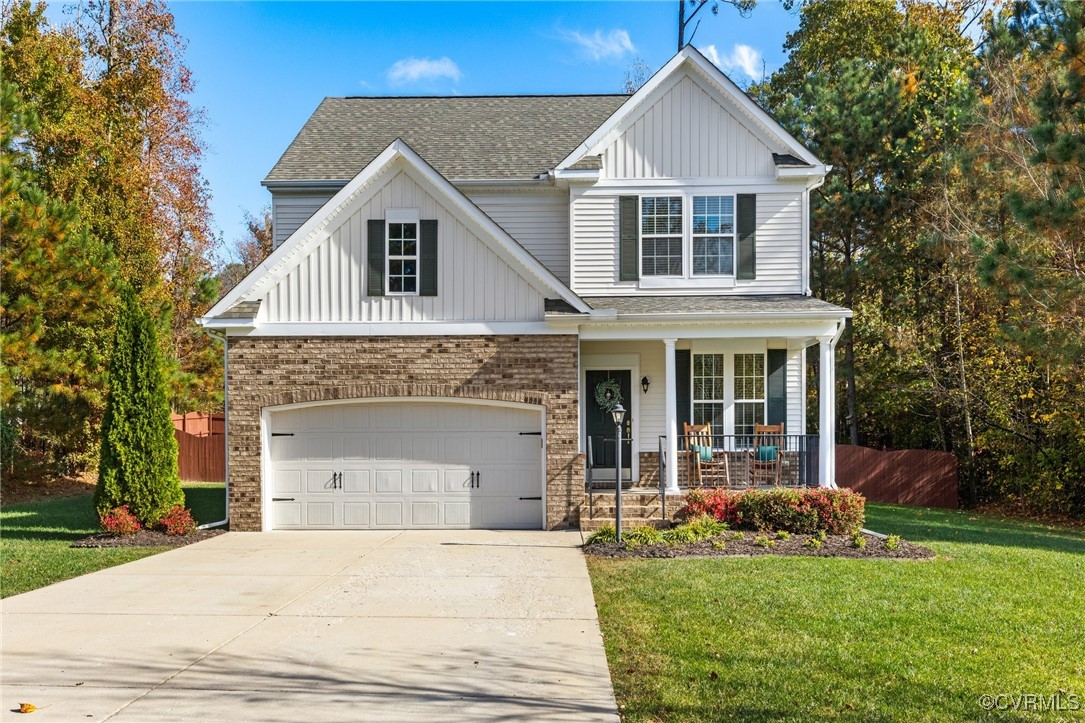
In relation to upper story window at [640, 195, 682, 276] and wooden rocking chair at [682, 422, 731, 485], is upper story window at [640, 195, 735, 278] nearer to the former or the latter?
upper story window at [640, 195, 682, 276]

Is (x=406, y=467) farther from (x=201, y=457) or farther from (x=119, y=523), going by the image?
(x=201, y=457)

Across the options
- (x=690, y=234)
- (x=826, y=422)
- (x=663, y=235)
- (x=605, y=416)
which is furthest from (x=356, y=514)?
(x=826, y=422)

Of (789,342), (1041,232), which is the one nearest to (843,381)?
(789,342)

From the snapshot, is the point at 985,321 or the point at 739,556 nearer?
the point at 739,556

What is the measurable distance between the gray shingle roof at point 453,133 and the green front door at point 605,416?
13.3ft

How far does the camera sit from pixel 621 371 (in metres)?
16.4

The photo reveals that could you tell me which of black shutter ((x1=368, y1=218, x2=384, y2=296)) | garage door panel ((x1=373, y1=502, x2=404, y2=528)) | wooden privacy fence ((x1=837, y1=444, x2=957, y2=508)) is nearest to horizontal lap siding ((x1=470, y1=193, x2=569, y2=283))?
black shutter ((x1=368, y1=218, x2=384, y2=296))

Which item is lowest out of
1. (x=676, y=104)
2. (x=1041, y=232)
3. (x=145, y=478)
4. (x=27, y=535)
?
(x=27, y=535)

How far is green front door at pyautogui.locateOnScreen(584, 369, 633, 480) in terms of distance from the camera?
53.5 ft

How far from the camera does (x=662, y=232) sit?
15977mm

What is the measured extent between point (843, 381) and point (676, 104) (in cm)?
1384

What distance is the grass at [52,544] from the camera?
10.4 meters

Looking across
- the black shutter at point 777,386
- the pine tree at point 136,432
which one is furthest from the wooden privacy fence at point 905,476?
the pine tree at point 136,432

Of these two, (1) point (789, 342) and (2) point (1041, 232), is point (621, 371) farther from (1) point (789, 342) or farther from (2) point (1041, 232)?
(2) point (1041, 232)
